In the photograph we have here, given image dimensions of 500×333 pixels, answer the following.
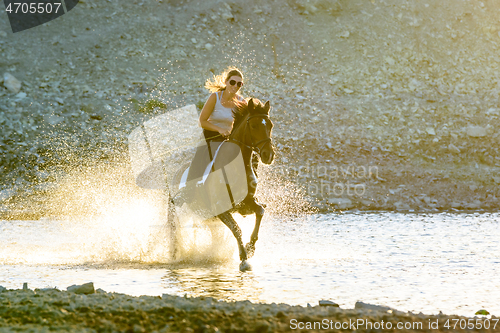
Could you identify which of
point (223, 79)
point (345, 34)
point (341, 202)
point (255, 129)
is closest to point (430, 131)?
point (341, 202)

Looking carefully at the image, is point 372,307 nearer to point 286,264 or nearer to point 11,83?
point 286,264

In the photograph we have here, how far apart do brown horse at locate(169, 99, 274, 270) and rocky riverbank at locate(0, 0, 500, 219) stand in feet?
45.5

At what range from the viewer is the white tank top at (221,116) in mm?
10719

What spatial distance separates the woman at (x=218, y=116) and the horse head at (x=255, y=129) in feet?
1.06

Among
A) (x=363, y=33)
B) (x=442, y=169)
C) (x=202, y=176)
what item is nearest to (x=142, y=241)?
(x=202, y=176)

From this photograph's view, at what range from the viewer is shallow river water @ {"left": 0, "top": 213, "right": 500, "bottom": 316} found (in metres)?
8.19

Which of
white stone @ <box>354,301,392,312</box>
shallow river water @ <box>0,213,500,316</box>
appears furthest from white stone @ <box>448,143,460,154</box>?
white stone @ <box>354,301,392,312</box>

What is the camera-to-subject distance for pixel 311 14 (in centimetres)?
4616

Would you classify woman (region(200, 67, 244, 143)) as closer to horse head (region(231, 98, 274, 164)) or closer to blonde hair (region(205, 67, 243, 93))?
blonde hair (region(205, 67, 243, 93))

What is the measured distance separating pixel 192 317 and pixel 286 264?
5.10 meters

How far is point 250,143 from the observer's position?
10.1m

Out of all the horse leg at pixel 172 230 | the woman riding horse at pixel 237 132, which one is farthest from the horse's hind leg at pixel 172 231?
the woman riding horse at pixel 237 132

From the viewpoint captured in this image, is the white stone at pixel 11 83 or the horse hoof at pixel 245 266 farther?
the white stone at pixel 11 83

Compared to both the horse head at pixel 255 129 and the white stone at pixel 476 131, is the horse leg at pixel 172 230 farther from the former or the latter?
the white stone at pixel 476 131
